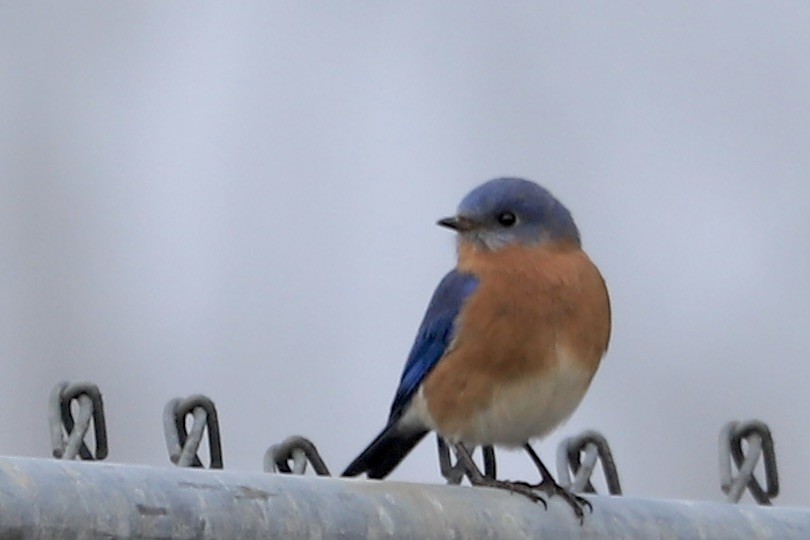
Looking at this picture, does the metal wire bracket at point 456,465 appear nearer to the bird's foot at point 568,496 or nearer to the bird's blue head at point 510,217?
the bird's foot at point 568,496

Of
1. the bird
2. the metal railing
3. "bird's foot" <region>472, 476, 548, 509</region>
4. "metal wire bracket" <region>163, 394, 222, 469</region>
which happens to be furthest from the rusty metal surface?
the bird

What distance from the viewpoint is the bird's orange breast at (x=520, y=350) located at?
338 cm

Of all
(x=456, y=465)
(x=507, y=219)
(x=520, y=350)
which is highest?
(x=507, y=219)

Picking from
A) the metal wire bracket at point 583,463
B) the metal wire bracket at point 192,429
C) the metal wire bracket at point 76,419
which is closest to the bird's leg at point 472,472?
the metal wire bracket at point 583,463

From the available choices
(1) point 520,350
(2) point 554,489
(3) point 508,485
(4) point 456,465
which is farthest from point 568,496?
(4) point 456,465

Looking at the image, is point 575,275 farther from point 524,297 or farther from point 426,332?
point 426,332

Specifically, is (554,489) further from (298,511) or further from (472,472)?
(298,511)

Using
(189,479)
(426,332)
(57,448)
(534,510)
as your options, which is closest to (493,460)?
(426,332)

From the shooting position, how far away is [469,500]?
2271 mm

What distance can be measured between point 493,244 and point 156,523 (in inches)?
70.9

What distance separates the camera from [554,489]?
3.14 meters

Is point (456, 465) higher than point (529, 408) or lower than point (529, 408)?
lower

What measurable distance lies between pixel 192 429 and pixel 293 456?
0.20 metres

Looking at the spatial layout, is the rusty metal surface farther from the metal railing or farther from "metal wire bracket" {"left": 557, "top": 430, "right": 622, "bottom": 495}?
"metal wire bracket" {"left": 557, "top": 430, "right": 622, "bottom": 495}
